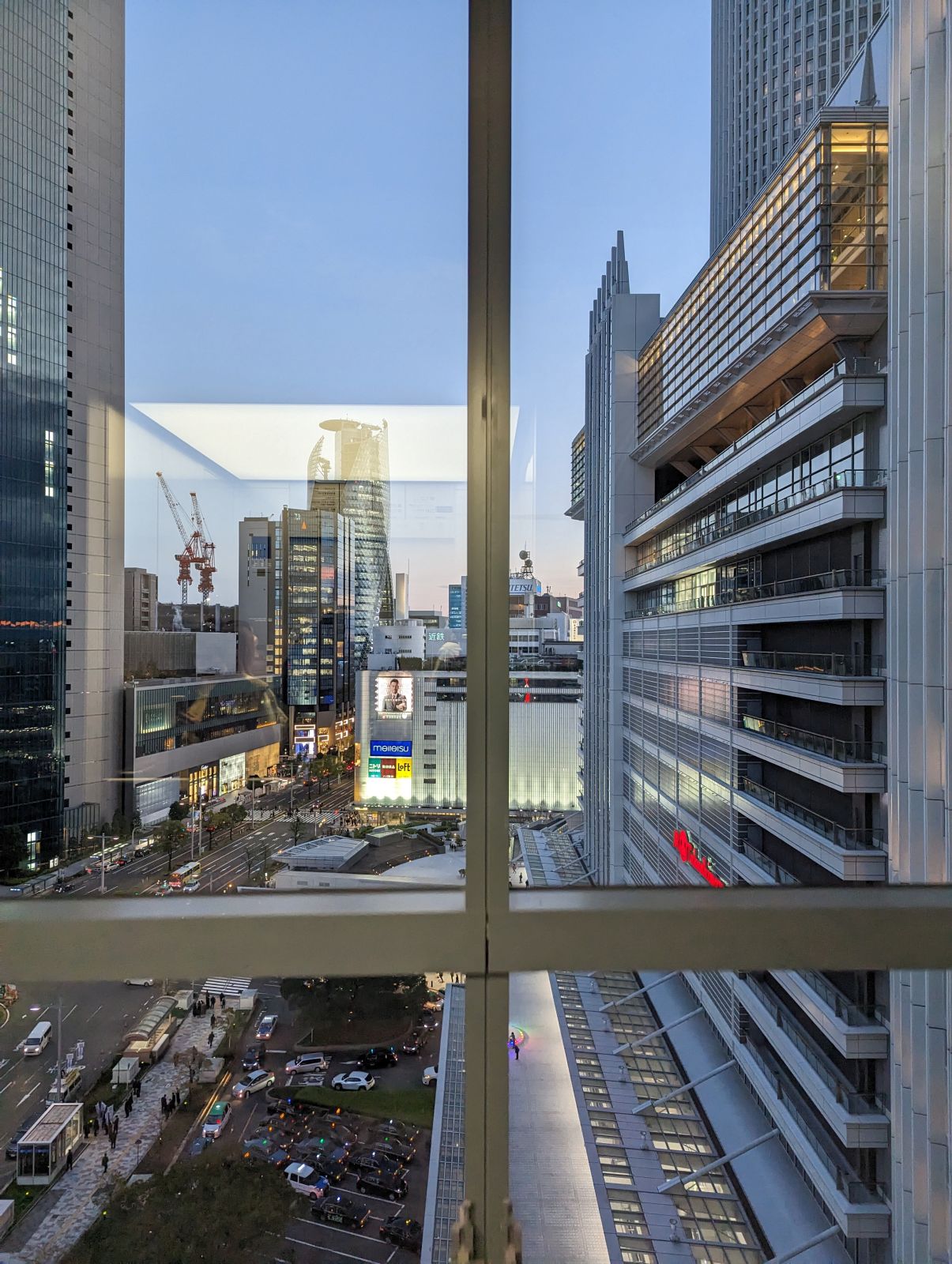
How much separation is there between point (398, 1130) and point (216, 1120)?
35cm

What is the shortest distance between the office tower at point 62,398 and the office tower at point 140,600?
0.10 feet

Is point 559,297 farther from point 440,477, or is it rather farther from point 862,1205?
point 862,1205

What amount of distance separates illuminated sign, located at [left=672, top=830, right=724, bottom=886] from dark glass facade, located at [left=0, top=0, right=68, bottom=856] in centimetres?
185

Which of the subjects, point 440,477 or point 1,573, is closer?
point 440,477

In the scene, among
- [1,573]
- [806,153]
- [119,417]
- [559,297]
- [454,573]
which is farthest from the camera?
[806,153]

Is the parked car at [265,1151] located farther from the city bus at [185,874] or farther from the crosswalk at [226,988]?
the city bus at [185,874]

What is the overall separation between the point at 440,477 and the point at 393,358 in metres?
0.37

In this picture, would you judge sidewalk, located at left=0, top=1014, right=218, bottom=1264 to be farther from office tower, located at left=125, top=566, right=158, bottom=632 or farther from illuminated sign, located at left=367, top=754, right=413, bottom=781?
office tower, located at left=125, top=566, right=158, bottom=632

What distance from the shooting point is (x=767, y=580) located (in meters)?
2.29

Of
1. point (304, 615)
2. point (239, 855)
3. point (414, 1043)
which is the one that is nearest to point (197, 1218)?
point (414, 1043)

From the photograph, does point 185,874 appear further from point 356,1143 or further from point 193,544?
point 193,544

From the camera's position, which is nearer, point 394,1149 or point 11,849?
point 394,1149

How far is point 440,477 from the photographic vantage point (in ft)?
4.28

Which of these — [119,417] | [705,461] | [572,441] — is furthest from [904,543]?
A: [119,417]
